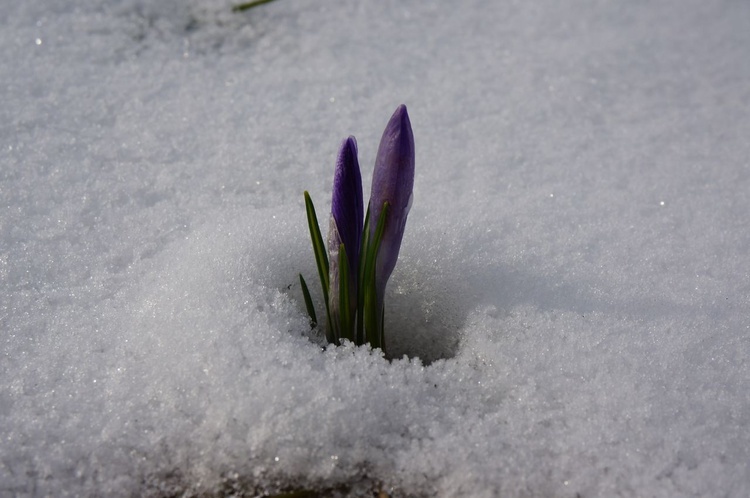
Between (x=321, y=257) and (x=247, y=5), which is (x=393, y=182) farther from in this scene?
(x=247, y=5)

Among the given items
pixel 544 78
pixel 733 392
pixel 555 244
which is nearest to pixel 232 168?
pixel 555 244

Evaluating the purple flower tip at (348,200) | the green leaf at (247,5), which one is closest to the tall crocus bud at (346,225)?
the purple flower tip at (348,200)

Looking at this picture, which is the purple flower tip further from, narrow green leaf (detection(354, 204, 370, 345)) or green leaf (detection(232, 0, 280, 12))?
green leaf (detection(232, 0, 280, 12))

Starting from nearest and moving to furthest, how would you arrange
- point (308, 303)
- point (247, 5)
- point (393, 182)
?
point (393, 182)
point (308, 303)
point (247, 5)

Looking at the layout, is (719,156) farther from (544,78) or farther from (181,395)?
(181,395)

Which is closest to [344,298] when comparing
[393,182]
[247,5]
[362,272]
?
[362,272]

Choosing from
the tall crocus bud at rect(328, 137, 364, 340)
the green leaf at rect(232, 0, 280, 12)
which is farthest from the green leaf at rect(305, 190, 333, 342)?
the green leaf at rect(232, 0, 280, 12)
